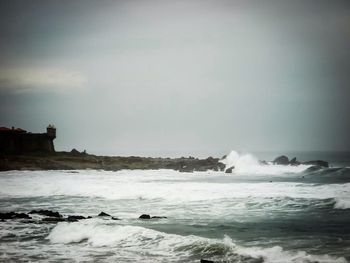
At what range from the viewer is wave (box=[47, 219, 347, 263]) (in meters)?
12.3

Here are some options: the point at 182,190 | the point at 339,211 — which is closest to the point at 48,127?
the point at 182,190

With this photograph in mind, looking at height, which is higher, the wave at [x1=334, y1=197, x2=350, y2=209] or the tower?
the tower

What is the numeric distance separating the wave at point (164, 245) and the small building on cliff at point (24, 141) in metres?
47.6

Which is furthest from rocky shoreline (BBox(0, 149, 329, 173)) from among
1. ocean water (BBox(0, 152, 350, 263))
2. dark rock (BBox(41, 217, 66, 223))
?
dark rock (BBox(41, 217, 66, 223))

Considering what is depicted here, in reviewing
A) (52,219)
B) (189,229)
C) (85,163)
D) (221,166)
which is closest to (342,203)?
(189,229)

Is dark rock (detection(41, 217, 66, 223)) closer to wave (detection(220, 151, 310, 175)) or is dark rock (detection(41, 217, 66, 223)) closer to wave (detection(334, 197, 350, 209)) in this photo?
wave (detection(334, 197, 350, 209))

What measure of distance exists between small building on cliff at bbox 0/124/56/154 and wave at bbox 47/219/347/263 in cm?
4762

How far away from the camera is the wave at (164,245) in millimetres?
12344

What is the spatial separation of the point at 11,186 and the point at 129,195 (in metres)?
10.5

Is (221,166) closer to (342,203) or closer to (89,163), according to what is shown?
(89,163)

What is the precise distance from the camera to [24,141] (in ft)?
205

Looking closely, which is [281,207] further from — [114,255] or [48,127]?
[48,127]

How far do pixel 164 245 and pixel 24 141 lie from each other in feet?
173

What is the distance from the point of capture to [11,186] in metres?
34.0
